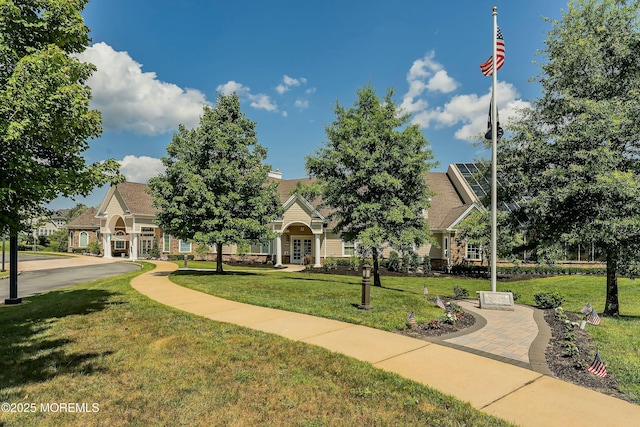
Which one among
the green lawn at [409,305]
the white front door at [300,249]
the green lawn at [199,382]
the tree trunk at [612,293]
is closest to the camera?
the green lawn at [199,382]

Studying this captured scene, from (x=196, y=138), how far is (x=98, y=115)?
9.72m

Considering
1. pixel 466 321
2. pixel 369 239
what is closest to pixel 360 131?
pixel 369 239

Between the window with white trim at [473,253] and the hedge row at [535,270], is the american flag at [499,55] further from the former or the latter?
the window with white trim at [473,253]

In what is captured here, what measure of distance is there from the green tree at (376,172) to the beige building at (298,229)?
21.6 ft

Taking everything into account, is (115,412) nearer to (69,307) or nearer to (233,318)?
(233,318)

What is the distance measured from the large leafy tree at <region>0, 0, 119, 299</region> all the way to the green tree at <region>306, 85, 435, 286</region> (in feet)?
30.5

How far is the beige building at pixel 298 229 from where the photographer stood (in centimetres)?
2683

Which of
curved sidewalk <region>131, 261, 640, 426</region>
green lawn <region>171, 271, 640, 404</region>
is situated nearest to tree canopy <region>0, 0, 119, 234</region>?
curved sidewalk <region>131, 261, 640, 426</region>

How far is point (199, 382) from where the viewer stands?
4.69 metres

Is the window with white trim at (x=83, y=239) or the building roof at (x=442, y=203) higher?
the building roof at (x=442, y=203)

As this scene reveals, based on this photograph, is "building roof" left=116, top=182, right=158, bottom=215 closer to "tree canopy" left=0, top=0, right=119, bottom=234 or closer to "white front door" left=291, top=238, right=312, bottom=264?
"white front door" left=291, top=238, right=312, bottom=264

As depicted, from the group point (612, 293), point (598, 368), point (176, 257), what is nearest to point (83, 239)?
point (176, 257)

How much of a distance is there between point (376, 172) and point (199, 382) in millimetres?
12454

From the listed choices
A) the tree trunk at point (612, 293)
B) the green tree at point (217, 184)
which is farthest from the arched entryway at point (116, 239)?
the tree trunk at point (612, 293)
